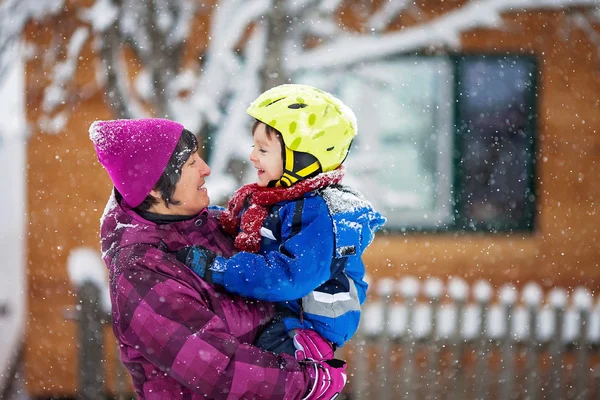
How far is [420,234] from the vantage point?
697 cm

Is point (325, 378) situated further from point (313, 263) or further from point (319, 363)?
point (313, 263)


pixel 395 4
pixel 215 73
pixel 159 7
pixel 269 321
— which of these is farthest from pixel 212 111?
pixel 269 321

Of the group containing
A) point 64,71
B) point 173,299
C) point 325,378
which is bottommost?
point 325,378

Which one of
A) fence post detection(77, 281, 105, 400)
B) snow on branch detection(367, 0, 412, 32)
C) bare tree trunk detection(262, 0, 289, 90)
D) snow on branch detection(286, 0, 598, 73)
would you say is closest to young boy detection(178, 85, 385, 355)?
bare tree trunk detection(262, 0, 289, 90)

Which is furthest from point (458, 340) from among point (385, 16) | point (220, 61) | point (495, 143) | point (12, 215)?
point (12, 215)

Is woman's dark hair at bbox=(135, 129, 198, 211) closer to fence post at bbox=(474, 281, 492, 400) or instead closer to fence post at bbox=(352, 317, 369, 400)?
fence post at bbox=(352, 317, 369, 400)

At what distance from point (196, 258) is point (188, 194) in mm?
228

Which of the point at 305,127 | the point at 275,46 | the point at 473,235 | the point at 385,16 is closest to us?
the point at 305,127

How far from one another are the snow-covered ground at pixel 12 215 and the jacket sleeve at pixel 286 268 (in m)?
4.20

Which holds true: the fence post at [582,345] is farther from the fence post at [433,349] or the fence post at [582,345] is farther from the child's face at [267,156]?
the child's face at [267,156]

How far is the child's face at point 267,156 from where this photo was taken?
237cm

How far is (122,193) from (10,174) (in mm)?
11690

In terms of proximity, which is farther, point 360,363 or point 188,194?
point 360,363

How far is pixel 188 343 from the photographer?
1.92 metres
